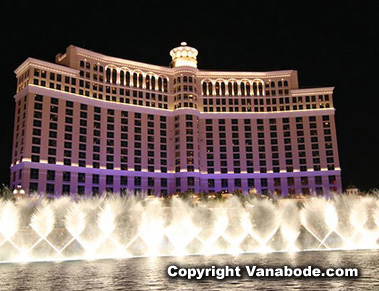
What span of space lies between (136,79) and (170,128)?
19.3 meters

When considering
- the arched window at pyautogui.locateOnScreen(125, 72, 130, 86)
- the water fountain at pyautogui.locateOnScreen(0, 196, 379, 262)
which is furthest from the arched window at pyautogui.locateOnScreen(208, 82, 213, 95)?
the water fountain at pyautogui.locateOnScreen(0, 196, 379, 262)

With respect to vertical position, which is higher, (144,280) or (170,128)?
(170,128)

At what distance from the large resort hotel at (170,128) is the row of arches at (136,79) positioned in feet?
1.09

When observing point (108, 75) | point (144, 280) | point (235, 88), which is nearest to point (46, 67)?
point (108, 75)

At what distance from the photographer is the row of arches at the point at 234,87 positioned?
129 m

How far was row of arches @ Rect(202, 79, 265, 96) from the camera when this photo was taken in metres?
129

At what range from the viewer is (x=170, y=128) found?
122 m

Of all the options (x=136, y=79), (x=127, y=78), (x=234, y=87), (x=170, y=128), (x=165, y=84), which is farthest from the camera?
(x=234, y=87)

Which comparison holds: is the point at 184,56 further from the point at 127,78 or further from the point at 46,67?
the point at 46,67

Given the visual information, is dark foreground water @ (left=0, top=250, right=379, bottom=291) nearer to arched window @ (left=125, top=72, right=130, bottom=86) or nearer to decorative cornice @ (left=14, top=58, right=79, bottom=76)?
decorative cornice @ (left=14, top=58, right=79, bottom=76)

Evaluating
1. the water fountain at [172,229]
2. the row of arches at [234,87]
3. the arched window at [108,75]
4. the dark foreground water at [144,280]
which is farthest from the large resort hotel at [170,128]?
the dark foreground water at [144,280]

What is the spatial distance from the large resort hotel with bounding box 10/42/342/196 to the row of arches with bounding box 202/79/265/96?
0.38m

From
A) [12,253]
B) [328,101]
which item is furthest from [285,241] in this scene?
[328,101]

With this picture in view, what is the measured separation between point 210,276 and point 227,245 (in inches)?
802
